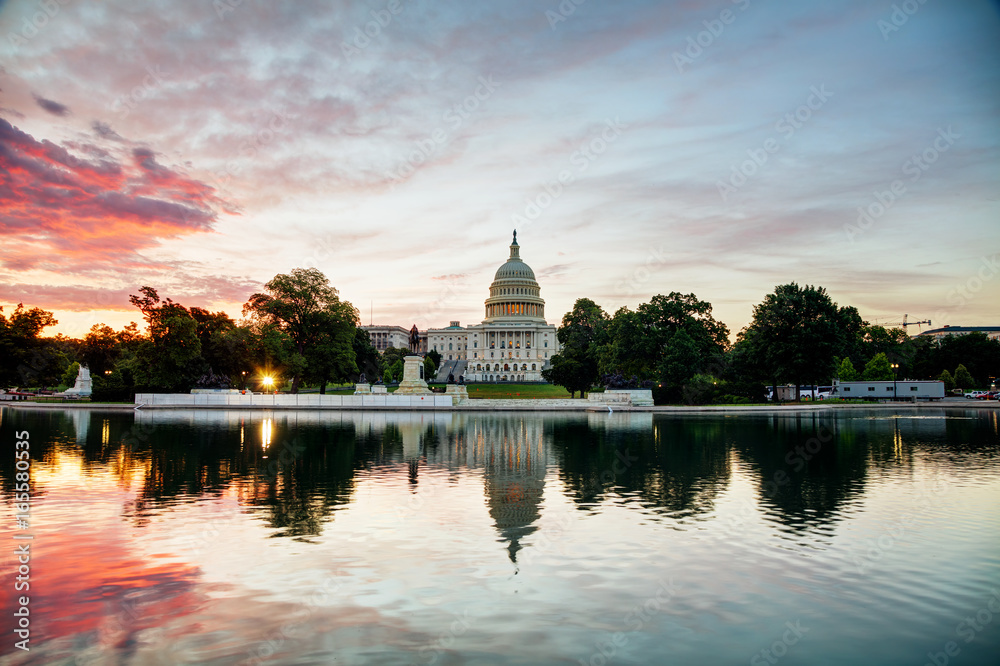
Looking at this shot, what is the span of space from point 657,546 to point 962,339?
111357mm

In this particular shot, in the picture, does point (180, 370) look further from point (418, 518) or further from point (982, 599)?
point (982, 599)

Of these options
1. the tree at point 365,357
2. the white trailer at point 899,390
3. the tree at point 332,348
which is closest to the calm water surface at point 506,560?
the tree at point 332,348

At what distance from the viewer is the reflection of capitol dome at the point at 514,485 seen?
14.0m

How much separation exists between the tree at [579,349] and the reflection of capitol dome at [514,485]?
1593 inches

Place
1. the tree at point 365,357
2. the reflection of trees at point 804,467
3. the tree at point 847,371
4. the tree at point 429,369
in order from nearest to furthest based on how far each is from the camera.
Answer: the reflection of trees at point 804,467, the tree at point 847,371, the tree at point 365,357, the tree at point 429,369

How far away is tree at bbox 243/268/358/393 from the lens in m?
68.0

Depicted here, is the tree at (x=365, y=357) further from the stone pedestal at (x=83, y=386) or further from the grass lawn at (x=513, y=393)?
the stone pedestal at (x=83, y=386)

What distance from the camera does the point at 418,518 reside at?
14758mm

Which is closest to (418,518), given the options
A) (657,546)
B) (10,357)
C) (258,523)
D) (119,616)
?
(258,523)

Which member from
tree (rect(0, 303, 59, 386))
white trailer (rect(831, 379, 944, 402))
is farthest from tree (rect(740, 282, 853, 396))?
tree (rect(0, 303, 59, 386))

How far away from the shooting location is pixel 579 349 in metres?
100

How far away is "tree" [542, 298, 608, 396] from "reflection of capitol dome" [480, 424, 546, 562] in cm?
4045

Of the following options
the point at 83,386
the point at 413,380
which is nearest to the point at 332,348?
the point at 413,380

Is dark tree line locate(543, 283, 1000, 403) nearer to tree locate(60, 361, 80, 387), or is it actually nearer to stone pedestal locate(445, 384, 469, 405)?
stone pedestal locate(445, 384, 469, 405)
